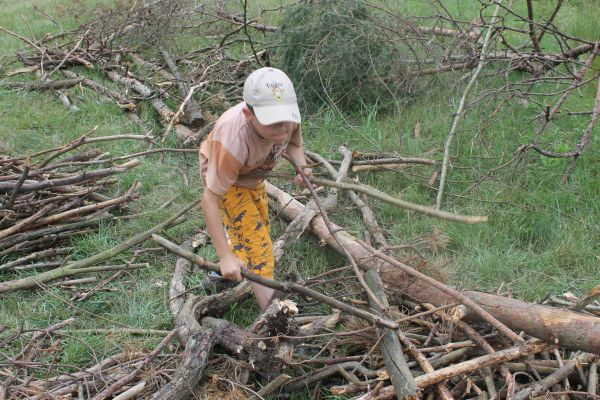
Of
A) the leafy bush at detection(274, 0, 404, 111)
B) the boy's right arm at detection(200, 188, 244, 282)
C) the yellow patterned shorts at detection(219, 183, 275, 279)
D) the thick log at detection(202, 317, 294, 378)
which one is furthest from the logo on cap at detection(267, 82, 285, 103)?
the leafy bush at detection(274, 0, 404, 111)

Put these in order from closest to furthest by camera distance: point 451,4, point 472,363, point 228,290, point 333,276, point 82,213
Answer: point 472,363 → point 228,290 → point 333,276 → point 82,213 → point 451,4

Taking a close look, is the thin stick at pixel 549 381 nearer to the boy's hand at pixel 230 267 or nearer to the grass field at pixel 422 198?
the grass field at pixel 422 198

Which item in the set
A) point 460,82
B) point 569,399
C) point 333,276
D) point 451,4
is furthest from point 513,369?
point 451,4

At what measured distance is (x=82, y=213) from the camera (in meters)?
4.68

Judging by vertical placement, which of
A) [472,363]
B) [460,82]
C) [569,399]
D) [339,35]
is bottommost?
[569,399]

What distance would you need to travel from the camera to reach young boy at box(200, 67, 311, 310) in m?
2.92

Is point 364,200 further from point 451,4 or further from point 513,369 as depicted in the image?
point 451,4

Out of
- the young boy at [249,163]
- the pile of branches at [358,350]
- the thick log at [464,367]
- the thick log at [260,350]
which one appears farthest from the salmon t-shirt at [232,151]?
the thick log at [464,367]

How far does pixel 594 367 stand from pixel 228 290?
1981 mm

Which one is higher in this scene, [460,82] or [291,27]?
[291,27]

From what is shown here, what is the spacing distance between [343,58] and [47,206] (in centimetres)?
302

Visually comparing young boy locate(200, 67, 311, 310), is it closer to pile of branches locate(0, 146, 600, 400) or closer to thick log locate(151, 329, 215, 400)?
pile of branches locate(0, 146, 600, 400)

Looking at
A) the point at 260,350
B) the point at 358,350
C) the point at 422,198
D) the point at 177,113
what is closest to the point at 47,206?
the point at 177,113

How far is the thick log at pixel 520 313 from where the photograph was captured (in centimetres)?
285
